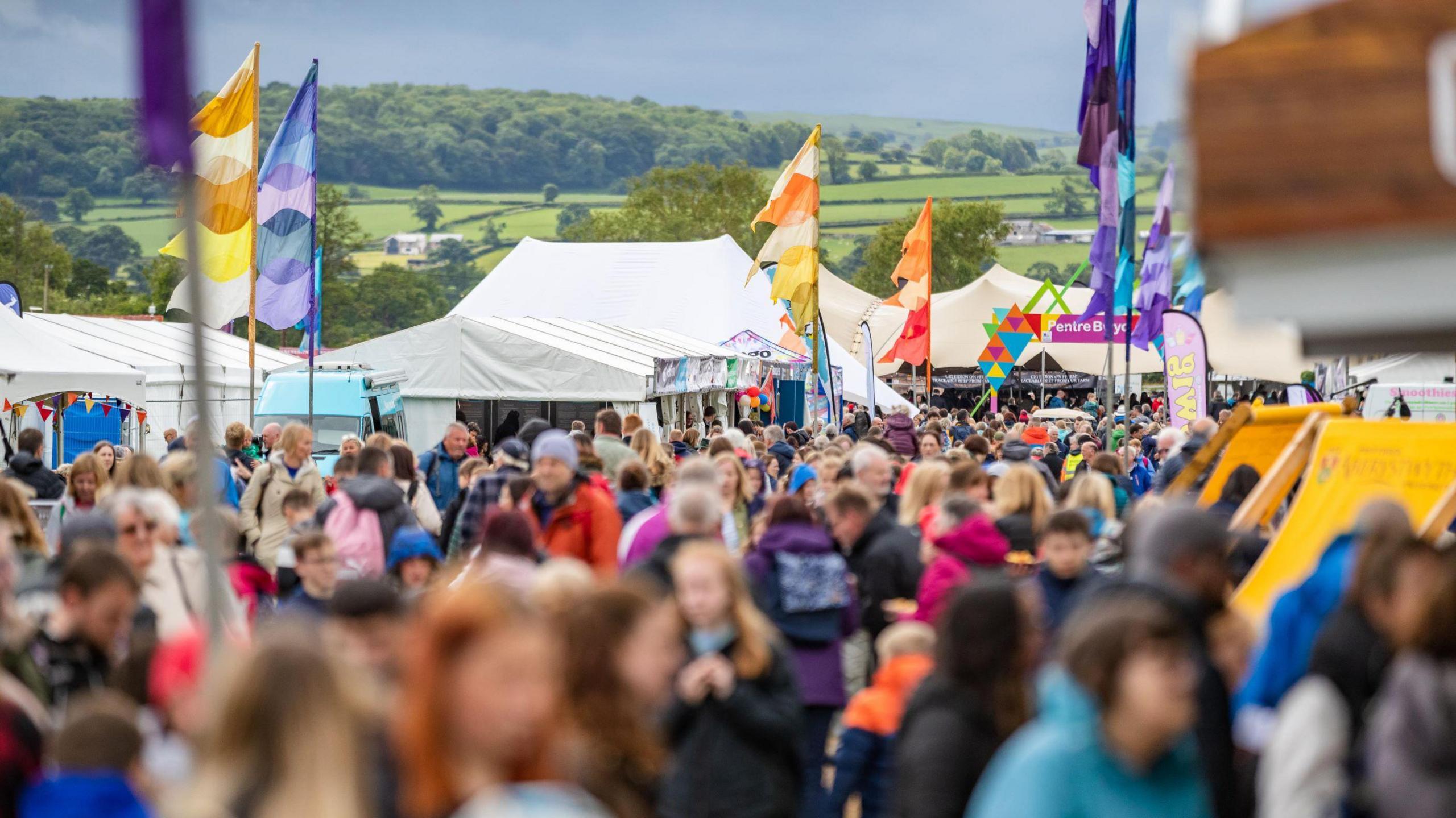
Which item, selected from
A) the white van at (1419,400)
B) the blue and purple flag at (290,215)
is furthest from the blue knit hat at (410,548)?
the white van at (1419,400)

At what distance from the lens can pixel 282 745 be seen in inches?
95.6

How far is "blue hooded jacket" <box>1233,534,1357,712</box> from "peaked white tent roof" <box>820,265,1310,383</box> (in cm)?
3520

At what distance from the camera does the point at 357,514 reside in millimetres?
7871

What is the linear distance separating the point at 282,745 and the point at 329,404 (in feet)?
54.4

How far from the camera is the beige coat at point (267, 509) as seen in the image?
31.1 ft

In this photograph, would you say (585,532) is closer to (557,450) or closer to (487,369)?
(557,450)

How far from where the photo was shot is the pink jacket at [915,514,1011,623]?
20.5 feet

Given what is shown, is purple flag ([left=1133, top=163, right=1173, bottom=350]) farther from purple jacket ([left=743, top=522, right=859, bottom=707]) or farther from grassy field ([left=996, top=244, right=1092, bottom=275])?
grassy field ([left=996, top=244, right=1092, bottom=275])

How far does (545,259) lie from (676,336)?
24.8 ft

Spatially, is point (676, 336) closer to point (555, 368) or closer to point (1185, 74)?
point (555, 368)

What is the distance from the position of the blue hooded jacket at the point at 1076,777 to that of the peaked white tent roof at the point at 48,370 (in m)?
17.3

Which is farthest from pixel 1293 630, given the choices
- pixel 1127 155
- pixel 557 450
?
pixel 1127 155

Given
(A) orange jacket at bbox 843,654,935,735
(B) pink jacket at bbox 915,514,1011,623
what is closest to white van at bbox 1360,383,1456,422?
(B) pink jacket at bbox 915,514,1011,623

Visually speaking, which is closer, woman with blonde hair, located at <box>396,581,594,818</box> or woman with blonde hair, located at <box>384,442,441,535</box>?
woman with blonde hair, located at <box>396,581,594,818</box>
